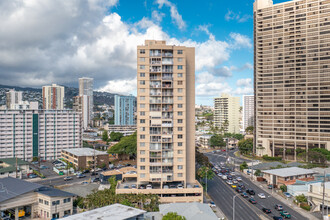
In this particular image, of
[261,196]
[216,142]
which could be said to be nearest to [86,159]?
[261,196]

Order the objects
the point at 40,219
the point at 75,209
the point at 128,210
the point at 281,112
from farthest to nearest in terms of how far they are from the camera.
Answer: the point at 281,112
the point at 75,209
the point at 40,219
the point at 128,210

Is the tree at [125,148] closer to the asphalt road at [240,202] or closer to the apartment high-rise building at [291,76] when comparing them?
the asphalt road at [240,202]

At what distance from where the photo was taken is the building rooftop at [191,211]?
4459 centimetres

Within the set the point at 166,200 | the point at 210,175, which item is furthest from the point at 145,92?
the point at 210,175

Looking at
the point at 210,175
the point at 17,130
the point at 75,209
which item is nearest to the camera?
the point at 75,209

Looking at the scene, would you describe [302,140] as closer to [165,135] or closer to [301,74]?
[301,74]

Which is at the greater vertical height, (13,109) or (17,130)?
(13,109)

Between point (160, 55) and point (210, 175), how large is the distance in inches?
1446

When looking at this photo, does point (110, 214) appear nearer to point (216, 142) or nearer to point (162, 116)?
point (162, 116)

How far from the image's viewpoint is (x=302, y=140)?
125062mm

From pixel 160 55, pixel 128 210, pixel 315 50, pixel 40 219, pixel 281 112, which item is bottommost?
pixel 40 219

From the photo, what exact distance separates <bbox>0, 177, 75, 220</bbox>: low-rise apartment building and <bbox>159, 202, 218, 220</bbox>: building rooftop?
21997 mm

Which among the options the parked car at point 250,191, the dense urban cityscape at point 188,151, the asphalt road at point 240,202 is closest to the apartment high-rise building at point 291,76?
the dense urban cityscape at point 188,151

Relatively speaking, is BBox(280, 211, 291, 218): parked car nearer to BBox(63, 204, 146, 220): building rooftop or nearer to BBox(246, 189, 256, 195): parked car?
BBox(246, 189, 256, 195): parked car
